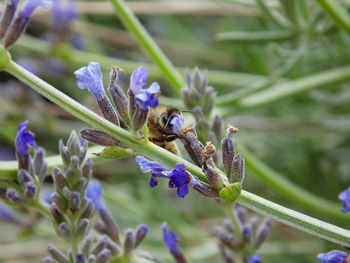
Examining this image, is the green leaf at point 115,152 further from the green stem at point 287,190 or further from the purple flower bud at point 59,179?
the green stem at point 287,190

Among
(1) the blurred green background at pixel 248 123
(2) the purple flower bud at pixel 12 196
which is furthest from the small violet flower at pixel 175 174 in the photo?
(1) the blurred green background at pixel 248 123

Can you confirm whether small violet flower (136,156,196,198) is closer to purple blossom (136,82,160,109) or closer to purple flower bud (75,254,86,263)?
purple blossom (136,82,160,109)

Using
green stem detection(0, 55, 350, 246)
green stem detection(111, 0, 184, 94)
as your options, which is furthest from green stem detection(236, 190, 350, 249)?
green stem detection(111, 0, 184, 94)

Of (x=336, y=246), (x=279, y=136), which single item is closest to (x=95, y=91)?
(x=336, y=246)

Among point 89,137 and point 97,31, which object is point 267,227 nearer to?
point 89,137

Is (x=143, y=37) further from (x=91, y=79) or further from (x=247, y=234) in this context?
(x=247, y=234)

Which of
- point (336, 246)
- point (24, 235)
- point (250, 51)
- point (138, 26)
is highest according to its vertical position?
point (250, 51)
